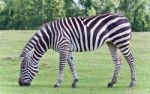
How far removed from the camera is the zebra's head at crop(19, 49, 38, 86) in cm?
1348

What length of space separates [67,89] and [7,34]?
16096 millimetres

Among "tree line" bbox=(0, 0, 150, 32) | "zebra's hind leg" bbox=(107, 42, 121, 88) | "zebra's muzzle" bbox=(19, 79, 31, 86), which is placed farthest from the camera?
"tree line" bbox=(0, 0, 150, 32)

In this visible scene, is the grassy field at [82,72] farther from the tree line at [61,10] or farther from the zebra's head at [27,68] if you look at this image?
the tree line at [61,10]

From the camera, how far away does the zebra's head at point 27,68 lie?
1348 centimetres

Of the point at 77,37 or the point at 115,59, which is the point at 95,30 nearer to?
the point at 77,37

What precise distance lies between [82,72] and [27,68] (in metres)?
3.60

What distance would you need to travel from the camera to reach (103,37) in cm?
1349

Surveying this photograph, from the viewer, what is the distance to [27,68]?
44.7 ft

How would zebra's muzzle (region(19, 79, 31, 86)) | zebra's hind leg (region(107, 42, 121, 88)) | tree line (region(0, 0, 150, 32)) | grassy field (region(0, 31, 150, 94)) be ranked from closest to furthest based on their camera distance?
grassy field (region(0, 31, 150, 94)) → zebra's muzzle (region(19, 79, 31, 86)) → zebra's hind leg (region(107, 42, 121, 88)) → tree line (region(0, 0, 150, 32))

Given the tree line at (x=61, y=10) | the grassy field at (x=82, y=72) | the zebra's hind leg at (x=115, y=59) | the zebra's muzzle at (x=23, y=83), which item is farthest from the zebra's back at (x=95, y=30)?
the tree line at (x=61, y=10)

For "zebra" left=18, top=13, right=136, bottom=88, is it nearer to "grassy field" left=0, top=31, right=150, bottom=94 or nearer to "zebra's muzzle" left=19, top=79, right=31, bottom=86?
"zebra's muzzle" left=19, top=79, right=31, bottom=86

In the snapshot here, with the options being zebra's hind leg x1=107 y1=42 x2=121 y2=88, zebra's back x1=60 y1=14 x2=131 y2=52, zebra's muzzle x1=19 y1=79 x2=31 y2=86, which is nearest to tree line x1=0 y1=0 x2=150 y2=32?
zebra's hind leg x1=107 y1=42 x2=121 y2=88

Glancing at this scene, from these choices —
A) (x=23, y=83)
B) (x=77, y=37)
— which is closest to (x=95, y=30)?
(x=77, y=37)

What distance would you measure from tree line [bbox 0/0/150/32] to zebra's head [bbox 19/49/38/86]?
21.0 ft
